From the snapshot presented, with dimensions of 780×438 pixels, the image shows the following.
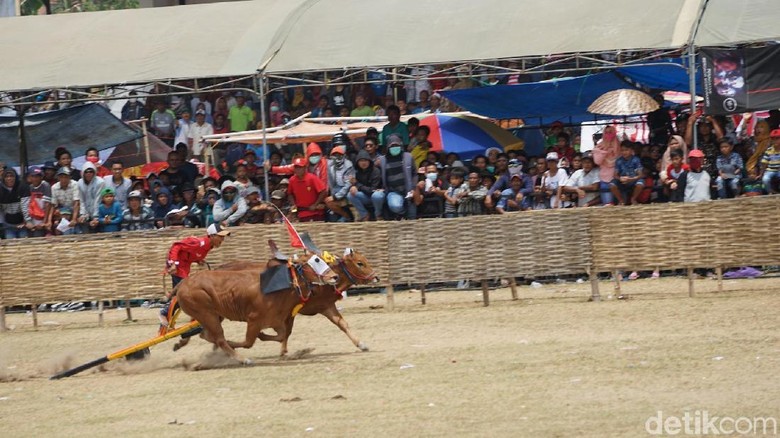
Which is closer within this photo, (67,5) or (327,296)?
(327,296)

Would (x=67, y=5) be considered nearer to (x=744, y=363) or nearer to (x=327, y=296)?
(x=327, y=296)

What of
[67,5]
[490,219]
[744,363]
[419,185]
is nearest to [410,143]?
[419,185]

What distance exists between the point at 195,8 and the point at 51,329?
30.3 ft

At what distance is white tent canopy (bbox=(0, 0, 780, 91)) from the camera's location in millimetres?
20688

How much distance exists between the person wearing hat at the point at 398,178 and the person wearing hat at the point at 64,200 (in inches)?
231

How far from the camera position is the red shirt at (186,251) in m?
15.4

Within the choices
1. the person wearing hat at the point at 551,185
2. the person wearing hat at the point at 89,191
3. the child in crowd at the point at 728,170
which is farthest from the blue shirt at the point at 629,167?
the person wearing hat at the point at 89,191

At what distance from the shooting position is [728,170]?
65.6 feet

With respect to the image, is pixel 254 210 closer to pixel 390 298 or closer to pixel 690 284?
pixel 390 298

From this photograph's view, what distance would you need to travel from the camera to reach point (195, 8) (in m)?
26.3

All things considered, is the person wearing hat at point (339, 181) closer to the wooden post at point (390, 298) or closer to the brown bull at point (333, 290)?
the wooden post at point (390, 298)

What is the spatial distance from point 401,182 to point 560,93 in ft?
18.3

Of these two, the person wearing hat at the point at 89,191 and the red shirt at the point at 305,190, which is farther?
the person wearing hat at the point at 89,191

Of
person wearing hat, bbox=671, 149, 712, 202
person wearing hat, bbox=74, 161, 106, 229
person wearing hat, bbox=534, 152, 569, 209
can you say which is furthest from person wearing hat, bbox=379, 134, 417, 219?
person wearing hat, bbox=74, 161, 106, 229
